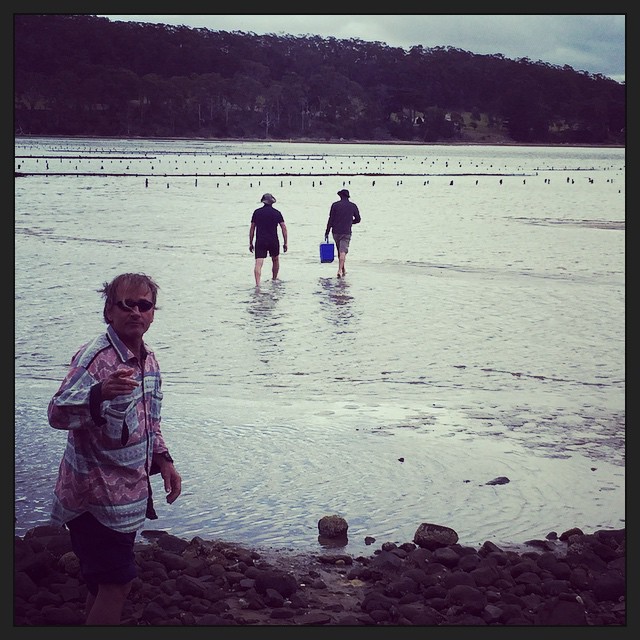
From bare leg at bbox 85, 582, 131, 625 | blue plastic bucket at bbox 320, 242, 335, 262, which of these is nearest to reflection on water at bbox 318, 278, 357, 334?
blue plastic bucket at bbox 320, 242, 335, 262

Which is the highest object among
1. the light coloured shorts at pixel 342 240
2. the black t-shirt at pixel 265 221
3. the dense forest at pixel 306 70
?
the dense forest at pixel 306 70

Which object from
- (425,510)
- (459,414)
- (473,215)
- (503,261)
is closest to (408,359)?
(459,414)

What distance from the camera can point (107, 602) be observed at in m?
4.44

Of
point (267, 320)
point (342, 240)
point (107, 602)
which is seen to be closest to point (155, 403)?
point (107, 602)

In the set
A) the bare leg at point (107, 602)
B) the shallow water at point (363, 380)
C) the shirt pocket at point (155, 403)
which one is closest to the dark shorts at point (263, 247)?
the shallow water at point (363, 380)

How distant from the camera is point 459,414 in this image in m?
9.86

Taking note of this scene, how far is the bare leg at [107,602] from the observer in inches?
175

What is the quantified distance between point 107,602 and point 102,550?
0.22 metres

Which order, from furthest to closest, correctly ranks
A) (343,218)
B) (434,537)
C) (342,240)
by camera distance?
(342,240) < (343,218) < (434,537)

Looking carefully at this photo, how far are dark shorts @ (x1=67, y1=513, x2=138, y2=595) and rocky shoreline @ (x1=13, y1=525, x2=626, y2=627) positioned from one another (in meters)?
0.90

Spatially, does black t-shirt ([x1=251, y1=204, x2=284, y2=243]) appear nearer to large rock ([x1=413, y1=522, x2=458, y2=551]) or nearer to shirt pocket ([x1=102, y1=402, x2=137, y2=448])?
large rock ([x1=413, y1=522, x2=458, y2=551])

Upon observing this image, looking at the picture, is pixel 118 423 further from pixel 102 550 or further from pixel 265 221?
→ pixel 265 221

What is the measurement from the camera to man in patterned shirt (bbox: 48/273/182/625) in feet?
14.0

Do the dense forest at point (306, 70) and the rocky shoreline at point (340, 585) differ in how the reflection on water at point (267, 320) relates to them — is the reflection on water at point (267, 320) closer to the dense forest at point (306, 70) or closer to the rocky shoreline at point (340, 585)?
the dense forest at point (306, 70)
